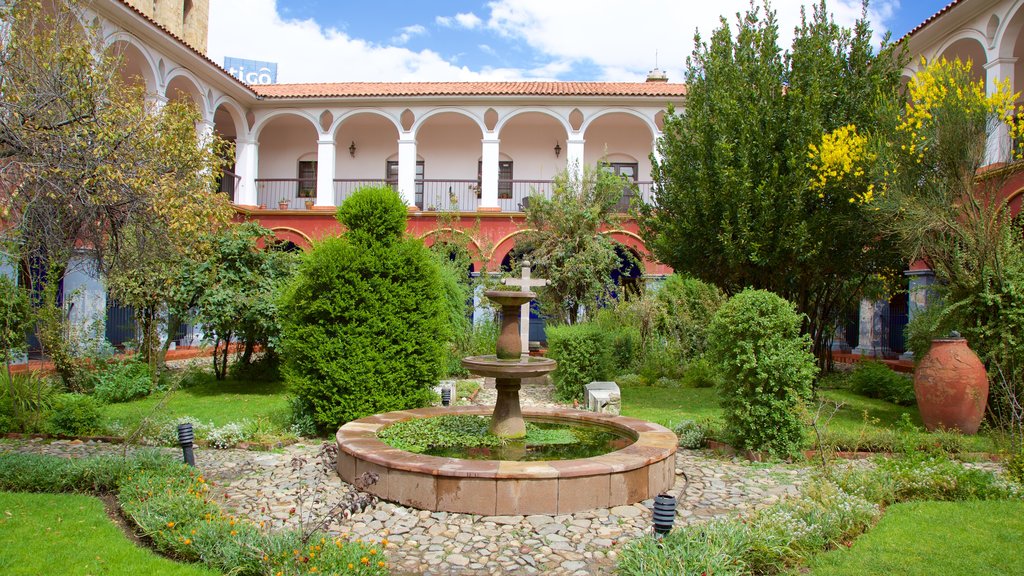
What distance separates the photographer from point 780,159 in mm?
10195

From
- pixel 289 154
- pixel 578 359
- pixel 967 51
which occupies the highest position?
pixel 967 51

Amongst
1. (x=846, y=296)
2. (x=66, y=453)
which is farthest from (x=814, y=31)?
(x=66, y=453)

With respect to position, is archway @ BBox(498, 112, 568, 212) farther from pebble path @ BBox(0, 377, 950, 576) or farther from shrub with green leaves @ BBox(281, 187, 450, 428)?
pebble path @ BBox(0, 377, 950, 576)

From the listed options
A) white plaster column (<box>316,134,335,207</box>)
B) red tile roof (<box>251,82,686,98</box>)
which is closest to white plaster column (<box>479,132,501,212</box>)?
red tile roof (<box>251,82,686,98</box>)

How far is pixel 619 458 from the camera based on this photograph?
5316mm

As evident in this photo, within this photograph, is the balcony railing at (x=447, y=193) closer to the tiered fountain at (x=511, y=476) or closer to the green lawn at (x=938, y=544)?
the tiered fountain at (x=511, y=476)

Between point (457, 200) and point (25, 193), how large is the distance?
14.1 metres

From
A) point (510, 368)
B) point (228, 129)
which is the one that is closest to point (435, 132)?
point (228, 129)

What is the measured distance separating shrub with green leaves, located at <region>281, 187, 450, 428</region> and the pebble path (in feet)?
2.99

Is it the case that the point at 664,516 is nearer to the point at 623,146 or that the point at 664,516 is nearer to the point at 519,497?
the point at 519,497

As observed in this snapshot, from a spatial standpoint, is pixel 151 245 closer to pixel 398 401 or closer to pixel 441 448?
pixel 398 401

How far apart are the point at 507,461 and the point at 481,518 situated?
1.84 ft

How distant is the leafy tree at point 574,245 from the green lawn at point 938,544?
10503 mm

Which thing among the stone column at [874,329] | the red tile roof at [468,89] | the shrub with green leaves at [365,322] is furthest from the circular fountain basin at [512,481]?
the red tile roof at [468,89]
